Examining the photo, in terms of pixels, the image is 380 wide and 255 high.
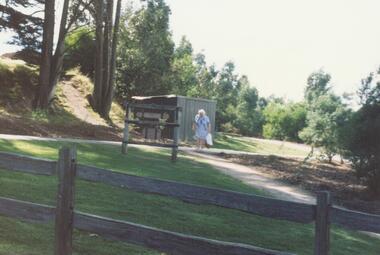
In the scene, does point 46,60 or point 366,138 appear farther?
point 46,60

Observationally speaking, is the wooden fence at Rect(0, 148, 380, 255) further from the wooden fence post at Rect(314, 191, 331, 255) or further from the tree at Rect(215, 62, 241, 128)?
the tree at Rect(215, 62, 241, 128)

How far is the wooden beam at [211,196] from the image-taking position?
14.5ft

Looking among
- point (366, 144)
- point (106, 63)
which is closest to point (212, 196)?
point (366, 144)

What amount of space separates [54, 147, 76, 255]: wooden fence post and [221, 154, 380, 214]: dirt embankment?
301 inches

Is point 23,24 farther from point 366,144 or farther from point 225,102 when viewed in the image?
point 225,102

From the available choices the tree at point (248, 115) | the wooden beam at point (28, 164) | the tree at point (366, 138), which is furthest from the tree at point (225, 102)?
the wooden beam at point (28, 164)

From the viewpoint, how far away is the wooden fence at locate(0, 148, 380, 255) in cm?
425

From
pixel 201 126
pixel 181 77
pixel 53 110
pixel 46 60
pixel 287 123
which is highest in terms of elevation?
pixel 181 77

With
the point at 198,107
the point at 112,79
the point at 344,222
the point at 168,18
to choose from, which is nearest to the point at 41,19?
the point at 112,79

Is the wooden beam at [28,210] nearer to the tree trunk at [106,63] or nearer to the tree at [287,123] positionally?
the tree trunk at [106,63]

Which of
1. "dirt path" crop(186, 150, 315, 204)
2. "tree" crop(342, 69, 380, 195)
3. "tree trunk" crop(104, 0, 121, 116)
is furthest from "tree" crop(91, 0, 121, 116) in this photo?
A: "tree" crop(342, 69, 380, 195)

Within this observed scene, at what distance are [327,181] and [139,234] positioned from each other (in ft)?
38.9

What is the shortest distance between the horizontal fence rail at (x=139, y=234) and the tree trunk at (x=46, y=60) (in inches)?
874

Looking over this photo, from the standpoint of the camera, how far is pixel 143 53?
39.7 metres
